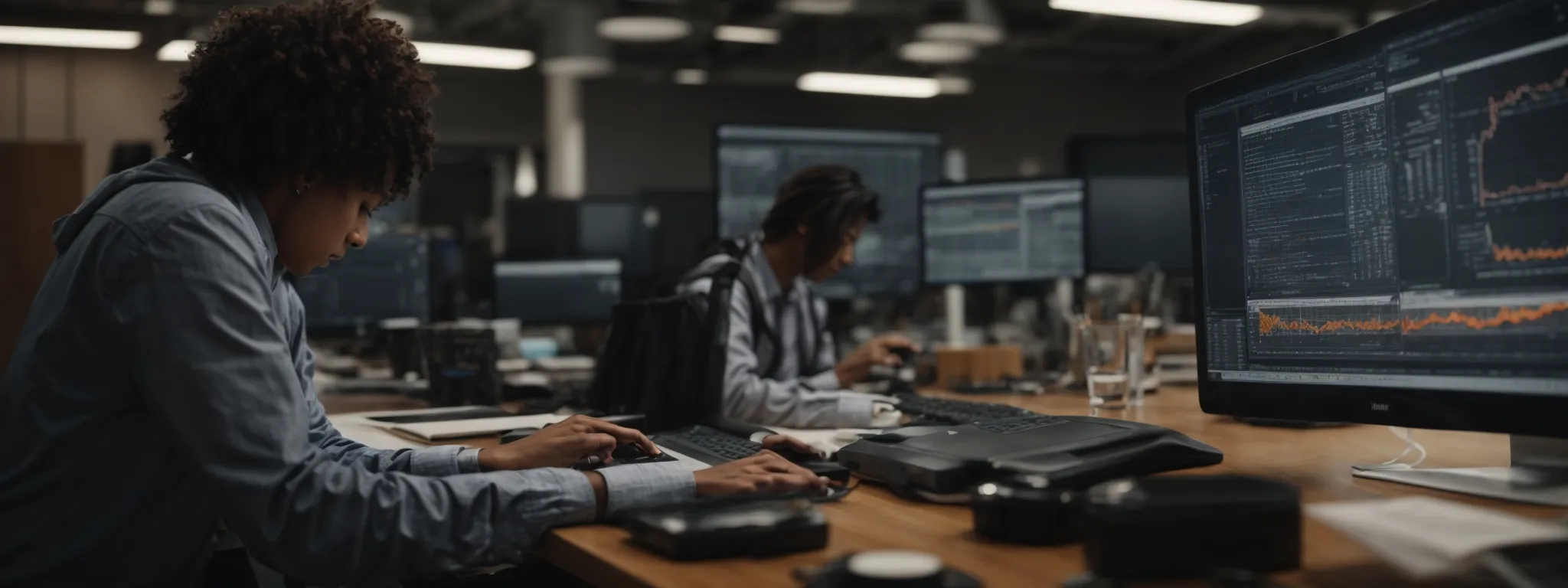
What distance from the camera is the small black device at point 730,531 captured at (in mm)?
974

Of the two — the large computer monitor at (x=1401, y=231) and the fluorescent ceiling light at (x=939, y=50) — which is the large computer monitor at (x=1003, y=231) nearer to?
the large computer monitor at (x=1401, y=231)

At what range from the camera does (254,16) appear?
→ 49.8 inches

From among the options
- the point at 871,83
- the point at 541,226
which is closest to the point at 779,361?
the point at 541,226

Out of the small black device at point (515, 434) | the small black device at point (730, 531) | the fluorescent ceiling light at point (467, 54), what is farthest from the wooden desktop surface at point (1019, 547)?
the fluorescent ceiling light at point (467, 54)

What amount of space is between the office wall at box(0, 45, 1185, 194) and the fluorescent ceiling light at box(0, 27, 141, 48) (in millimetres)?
532

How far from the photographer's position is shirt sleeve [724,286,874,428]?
1981 mm

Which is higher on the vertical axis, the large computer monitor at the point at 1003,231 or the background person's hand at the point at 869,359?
the large computer monitor at the point at 1003,231

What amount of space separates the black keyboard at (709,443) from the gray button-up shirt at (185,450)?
0.28 meters

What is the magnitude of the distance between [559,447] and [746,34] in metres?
8.15

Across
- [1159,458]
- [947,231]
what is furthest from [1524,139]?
[947,231]

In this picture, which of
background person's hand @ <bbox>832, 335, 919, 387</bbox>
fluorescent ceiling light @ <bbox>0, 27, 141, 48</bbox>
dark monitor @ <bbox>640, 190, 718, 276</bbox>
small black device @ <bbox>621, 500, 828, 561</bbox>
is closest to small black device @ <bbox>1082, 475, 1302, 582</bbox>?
small black device @ <bbox>621, 500, 828, 561</bbox>

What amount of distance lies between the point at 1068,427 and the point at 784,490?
1.12 ft

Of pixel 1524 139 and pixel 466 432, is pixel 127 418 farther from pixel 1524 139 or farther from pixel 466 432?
pixel 1524 139

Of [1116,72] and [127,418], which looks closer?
[127,418]
